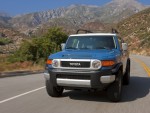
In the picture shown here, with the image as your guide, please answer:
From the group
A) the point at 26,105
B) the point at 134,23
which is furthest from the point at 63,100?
the point at 134,23

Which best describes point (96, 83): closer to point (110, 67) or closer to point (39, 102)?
point (110, 67)

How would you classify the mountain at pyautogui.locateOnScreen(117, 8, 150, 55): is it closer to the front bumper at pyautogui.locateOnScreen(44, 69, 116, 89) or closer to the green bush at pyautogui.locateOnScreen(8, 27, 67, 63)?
the green bush at pyautogui.locateOnScreen(8, 27, 67, 63)

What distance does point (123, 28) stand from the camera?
139 meters

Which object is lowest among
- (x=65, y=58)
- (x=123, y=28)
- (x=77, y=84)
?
(x=123, y=28)

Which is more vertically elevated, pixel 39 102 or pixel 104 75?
pixel 104 75

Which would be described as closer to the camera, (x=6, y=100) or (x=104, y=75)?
(x=104, y=75)

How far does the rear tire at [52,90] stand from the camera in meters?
9.63

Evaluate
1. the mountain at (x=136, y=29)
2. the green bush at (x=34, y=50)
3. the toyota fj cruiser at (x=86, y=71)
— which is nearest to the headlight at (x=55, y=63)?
the toyota fj cruiser at (x=86, y=71)

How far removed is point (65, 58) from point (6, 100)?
215 cm

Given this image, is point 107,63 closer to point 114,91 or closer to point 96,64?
point 96,64

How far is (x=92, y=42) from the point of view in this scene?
10562 mm

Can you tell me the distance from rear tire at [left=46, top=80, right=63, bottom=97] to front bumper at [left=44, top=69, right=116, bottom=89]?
2.06 feet

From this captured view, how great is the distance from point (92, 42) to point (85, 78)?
2037mm

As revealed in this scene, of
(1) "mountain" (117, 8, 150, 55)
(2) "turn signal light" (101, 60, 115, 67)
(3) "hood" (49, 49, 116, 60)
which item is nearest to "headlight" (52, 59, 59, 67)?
(3) "hood" (49, 49, 116, 60)
